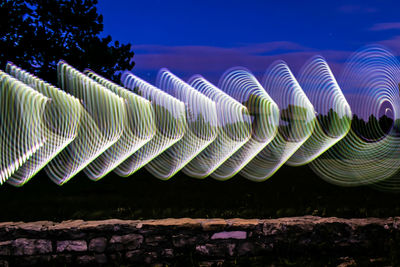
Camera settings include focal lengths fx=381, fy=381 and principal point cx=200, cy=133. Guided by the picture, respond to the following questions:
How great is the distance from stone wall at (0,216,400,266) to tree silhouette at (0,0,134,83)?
1300cm

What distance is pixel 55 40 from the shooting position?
1923 cm

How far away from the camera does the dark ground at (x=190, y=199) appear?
25.7ft

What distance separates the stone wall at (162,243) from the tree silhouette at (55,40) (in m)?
13.0

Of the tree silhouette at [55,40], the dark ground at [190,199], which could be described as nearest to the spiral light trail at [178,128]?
the dark ground at [190,199]

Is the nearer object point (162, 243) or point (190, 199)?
point (162, 243)

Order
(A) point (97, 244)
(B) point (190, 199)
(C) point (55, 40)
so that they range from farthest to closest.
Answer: (C) point (55, 40)
(B) point (190, 199)
(A) point (97, 244)

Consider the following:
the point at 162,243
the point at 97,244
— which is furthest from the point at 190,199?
the point at 97,244

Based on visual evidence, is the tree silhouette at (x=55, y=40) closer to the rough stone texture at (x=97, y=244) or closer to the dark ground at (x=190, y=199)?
the dark ground at (x=190, y=199)

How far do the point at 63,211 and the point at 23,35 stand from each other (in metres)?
13.5

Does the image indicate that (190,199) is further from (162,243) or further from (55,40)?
(55,40)

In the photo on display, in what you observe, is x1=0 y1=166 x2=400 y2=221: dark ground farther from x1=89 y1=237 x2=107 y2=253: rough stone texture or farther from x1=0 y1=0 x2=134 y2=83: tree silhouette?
x1=0 y1=0 x2=134 y2=83: tree silhouette

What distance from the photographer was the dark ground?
25.7 ft

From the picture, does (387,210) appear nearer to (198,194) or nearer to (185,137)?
(198,194)

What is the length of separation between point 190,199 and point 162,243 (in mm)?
3032
